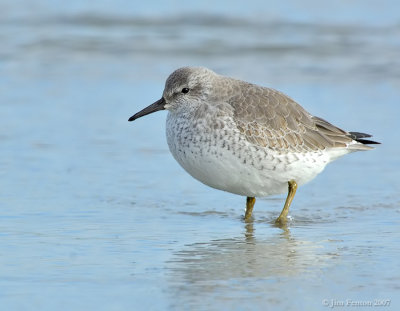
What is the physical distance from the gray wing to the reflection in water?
0.93 metres

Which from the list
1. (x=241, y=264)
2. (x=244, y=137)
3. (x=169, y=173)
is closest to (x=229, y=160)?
(x=244, y=137)

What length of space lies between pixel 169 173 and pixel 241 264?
341 centimetres

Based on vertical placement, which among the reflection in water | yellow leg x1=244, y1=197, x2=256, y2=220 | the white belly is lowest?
yellow leg x1=244, y1=197, x2=256, y2=220

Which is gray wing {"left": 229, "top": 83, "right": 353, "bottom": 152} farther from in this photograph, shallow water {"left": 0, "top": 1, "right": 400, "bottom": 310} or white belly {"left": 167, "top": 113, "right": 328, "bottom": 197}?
shallow water {"left": 0, "top": 1, "right": 400, "bottom": 310}

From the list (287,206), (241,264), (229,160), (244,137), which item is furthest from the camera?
(287,206)

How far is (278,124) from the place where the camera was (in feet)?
27.3

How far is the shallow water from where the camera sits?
6.04 m

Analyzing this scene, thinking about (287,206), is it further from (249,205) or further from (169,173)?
(169,173)

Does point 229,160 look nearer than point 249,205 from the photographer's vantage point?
Yes

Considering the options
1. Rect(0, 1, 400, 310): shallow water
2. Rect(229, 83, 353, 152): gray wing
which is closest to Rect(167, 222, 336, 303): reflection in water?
Rect(0, 1, 400, 310): shallow water

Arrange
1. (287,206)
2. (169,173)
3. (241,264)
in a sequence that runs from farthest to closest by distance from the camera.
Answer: (169,173) < (287,206) < (241,264)

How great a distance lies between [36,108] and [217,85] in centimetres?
452

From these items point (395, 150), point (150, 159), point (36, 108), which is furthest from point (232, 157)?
point (36, 108)

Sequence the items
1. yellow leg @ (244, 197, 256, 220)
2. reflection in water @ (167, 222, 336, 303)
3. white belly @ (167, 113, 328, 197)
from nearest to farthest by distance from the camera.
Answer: reflection in water @ (167, 222, 336, 303) → white belly @ (167, 113, 328, 197) → yellow leg @ (244, 197, 256, 220)
